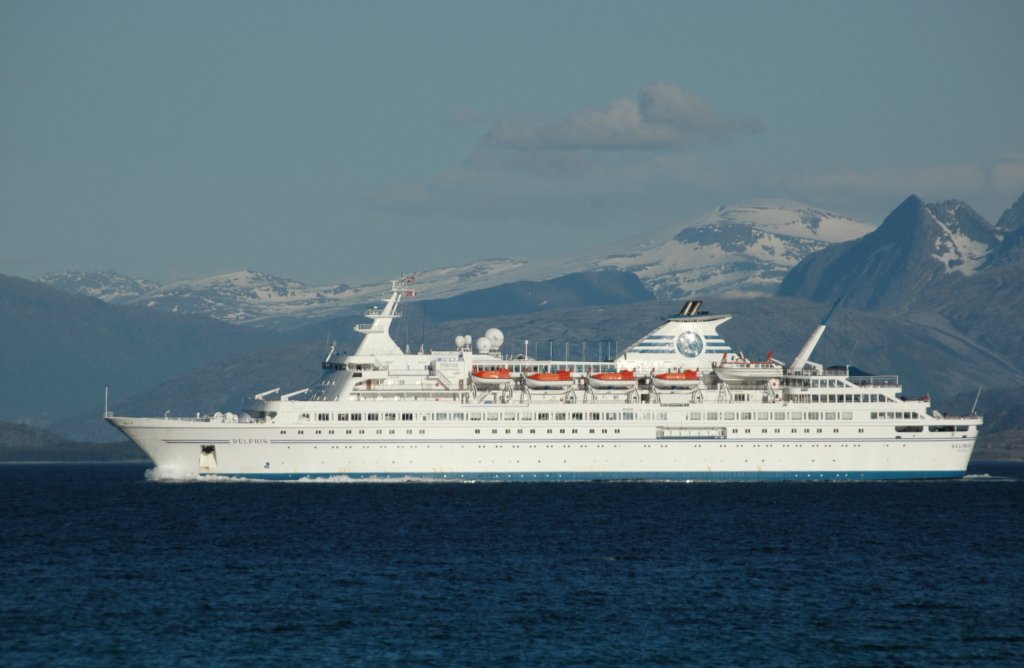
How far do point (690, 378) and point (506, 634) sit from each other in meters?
49.3

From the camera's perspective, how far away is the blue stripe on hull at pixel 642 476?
83500 mm

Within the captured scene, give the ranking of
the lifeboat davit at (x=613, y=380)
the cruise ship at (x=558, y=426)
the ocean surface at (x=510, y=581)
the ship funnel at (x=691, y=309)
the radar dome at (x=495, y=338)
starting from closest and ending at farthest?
1. the ocean surface at (x=510, y=581)
2. the cruise ship at (x=558, y=426)
3. the lifeboat davit at (x=613, y=380)
4. the radar dome at (x=495, y=338)
5. the ship funnel at (x=691, y=309)

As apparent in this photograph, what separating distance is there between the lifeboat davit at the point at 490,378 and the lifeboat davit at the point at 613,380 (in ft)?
15.5

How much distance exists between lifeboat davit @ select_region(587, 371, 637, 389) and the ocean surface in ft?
36.3

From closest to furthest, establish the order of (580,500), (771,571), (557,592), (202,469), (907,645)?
1. (907,645)
2. (557,592)
3. (771,571)
4. (580,500)
5. (202,469)

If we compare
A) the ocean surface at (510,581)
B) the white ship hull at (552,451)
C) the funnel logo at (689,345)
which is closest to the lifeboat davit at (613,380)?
the white ship hull at (552,451)

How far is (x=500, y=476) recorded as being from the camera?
3332 inches

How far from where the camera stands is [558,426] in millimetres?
84875

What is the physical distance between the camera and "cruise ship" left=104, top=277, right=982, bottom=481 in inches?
3282

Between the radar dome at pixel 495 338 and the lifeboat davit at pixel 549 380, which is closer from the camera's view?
the lifeboat davit at pixel 549 380

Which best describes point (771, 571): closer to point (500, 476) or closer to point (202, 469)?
point (500, 476)

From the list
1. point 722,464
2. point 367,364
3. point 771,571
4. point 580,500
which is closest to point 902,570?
point 771,571

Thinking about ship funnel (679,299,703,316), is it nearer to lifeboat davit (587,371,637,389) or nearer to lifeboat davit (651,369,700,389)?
lifeboat davit (651,369,700,389)

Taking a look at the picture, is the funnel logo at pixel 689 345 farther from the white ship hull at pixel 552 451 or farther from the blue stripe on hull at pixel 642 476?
the blue stripe on hull at pixel 642 476
